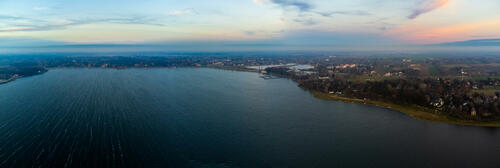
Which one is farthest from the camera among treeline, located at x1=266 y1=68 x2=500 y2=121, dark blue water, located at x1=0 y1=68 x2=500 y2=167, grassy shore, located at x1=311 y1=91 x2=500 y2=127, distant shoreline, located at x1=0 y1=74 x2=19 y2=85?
distant shoreline, located at x1=0 y1=74 x2=19 y2=85

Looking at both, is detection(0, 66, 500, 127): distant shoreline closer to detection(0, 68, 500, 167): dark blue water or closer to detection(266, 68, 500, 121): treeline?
detection(266, 68, 500, 121): treeline

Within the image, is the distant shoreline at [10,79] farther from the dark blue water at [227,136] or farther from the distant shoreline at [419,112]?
the distant shoreline at [419,112]

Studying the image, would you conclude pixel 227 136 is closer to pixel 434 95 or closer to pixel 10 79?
pixel 434 95

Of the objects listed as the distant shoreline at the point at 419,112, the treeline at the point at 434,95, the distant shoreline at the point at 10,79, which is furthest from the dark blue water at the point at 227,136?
the distant shoreline at the point at 10,79

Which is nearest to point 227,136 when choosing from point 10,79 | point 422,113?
point 422,113

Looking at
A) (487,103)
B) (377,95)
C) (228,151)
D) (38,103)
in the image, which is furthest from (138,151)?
(487,103)

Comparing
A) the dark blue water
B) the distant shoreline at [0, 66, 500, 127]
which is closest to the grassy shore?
the distant shoreline at [0, 66, 500, 127]

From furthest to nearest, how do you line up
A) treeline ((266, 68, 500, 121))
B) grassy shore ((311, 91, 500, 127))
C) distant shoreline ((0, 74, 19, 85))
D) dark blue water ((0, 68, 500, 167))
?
distant shoreline ((0, 74, 19, 85)), treeline ((266, 68, 500, 121)), grassy shore ((311, 91, 500, 127)), dark blue water ((0, 68, 500, 167))

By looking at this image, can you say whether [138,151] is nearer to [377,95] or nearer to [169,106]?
[169,106]
